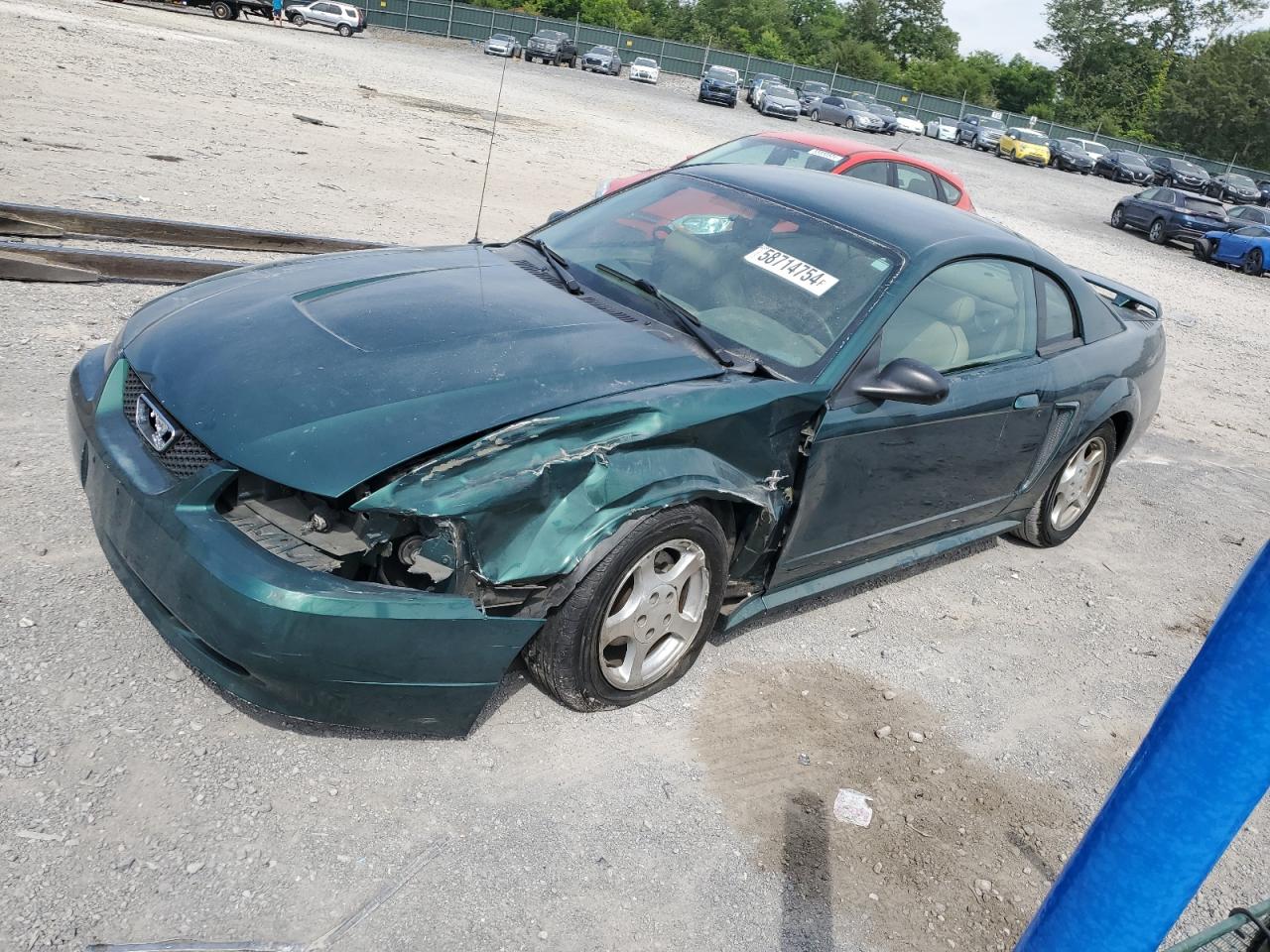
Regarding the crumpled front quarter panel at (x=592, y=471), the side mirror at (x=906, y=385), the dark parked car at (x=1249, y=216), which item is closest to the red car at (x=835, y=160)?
the side mirror at (x=906, y=385)

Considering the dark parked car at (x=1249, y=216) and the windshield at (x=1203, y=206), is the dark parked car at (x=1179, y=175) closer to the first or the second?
the dark parked car at (x=1249, y=216)

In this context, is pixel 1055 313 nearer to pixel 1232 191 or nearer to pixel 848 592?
pixel 848 592

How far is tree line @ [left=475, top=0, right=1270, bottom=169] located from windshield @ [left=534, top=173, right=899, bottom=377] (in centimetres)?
7581

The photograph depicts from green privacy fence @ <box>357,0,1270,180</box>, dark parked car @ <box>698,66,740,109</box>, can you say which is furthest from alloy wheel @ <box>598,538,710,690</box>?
green privacy fence @ <box>357,0,1270,180</box>

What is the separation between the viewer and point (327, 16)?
4359 cm

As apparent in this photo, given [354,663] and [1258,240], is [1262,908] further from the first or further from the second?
[1258,240]

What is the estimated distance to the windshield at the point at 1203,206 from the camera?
24609 mm

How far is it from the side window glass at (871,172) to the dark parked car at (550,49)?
133 feet

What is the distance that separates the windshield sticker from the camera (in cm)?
382

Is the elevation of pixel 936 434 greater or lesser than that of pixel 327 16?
greater

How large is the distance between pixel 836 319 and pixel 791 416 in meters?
0.49

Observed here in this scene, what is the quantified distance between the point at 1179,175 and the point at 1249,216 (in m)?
21.9

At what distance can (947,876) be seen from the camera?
3025 mm

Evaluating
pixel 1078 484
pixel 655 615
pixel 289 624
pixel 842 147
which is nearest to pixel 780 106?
pixel 842 147
